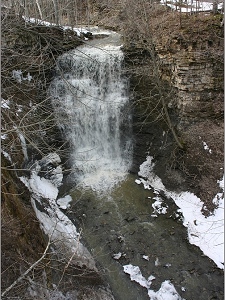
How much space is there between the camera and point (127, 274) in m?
7.99

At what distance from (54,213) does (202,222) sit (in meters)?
4.74

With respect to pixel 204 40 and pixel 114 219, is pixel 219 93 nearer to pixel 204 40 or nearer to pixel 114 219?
pixel 204 40

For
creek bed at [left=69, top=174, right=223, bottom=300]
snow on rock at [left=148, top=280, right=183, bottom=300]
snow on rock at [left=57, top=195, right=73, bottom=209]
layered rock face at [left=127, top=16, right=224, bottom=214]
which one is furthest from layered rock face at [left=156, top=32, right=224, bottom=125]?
snow on rock at [left=148, top=280, right=183, bottom=300]

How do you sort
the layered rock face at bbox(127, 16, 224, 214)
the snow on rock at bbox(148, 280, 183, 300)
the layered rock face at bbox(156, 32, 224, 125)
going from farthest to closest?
the layered rock face at bbox(156, 32, 224, 125) < the layered rock face at bbox(127, 16, 224, 214) < the snow on rock at bbox(148, 280, 183, 300)

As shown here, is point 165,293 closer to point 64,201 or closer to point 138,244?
point 138,244

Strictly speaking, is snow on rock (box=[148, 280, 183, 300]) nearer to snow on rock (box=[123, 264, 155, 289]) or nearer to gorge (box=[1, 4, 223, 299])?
gorge (box=[1, 4, 223, 299])

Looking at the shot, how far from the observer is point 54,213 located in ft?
31.4

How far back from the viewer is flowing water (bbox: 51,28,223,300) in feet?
25.5

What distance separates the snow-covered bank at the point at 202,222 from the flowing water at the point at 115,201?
25cm

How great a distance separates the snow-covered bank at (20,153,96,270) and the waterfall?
3.79 ft

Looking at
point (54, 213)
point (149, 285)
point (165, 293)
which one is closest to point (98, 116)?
point (54, 213)

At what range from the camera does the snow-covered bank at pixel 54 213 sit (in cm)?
762

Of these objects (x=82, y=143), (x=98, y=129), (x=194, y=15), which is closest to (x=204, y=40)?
(x=194, y=15)

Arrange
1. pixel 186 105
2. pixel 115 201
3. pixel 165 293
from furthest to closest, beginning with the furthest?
1. pixel 186 105
2. pixel 115 201
3. pixel 165 293
